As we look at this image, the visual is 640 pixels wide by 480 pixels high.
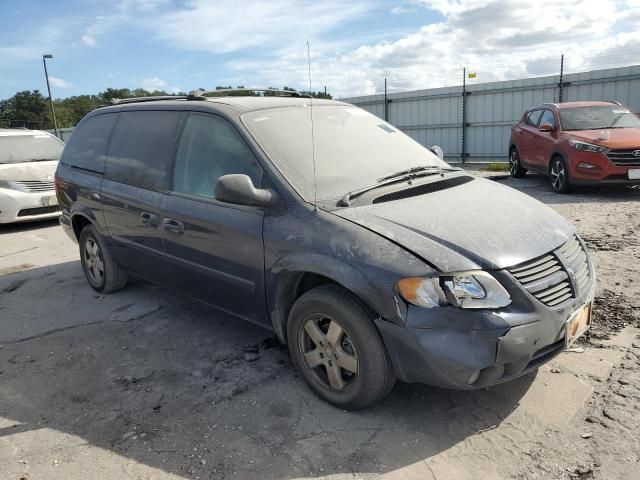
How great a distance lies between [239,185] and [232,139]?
597mm

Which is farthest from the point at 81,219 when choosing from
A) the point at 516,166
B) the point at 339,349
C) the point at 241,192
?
the point at 516,166

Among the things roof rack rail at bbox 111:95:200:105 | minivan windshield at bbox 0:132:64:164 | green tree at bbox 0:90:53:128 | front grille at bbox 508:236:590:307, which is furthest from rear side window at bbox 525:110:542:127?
green tree at bbox 0:90:53:128

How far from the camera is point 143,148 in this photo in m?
4.27

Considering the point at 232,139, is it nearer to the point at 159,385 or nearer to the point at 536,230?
the point at 159,385

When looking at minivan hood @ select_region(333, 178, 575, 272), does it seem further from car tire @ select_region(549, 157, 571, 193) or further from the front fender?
car tire @ select_region(549, 157, 571, 193)

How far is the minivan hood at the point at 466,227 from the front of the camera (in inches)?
103

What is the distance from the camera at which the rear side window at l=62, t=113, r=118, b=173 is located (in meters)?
4.86

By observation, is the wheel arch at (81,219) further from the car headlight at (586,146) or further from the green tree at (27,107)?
the green tree at (27,107)

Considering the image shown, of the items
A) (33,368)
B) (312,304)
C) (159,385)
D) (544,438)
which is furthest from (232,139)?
(544,438)

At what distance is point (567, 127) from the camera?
31.0ft

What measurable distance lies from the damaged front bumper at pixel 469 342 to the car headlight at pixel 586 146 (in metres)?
6.98

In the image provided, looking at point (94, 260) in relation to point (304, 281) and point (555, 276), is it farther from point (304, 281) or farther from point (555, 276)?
point (555, 276)

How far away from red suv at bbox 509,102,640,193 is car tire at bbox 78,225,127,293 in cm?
745

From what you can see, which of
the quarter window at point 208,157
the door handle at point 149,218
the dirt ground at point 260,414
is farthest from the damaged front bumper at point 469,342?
the door handle at point 149,218
